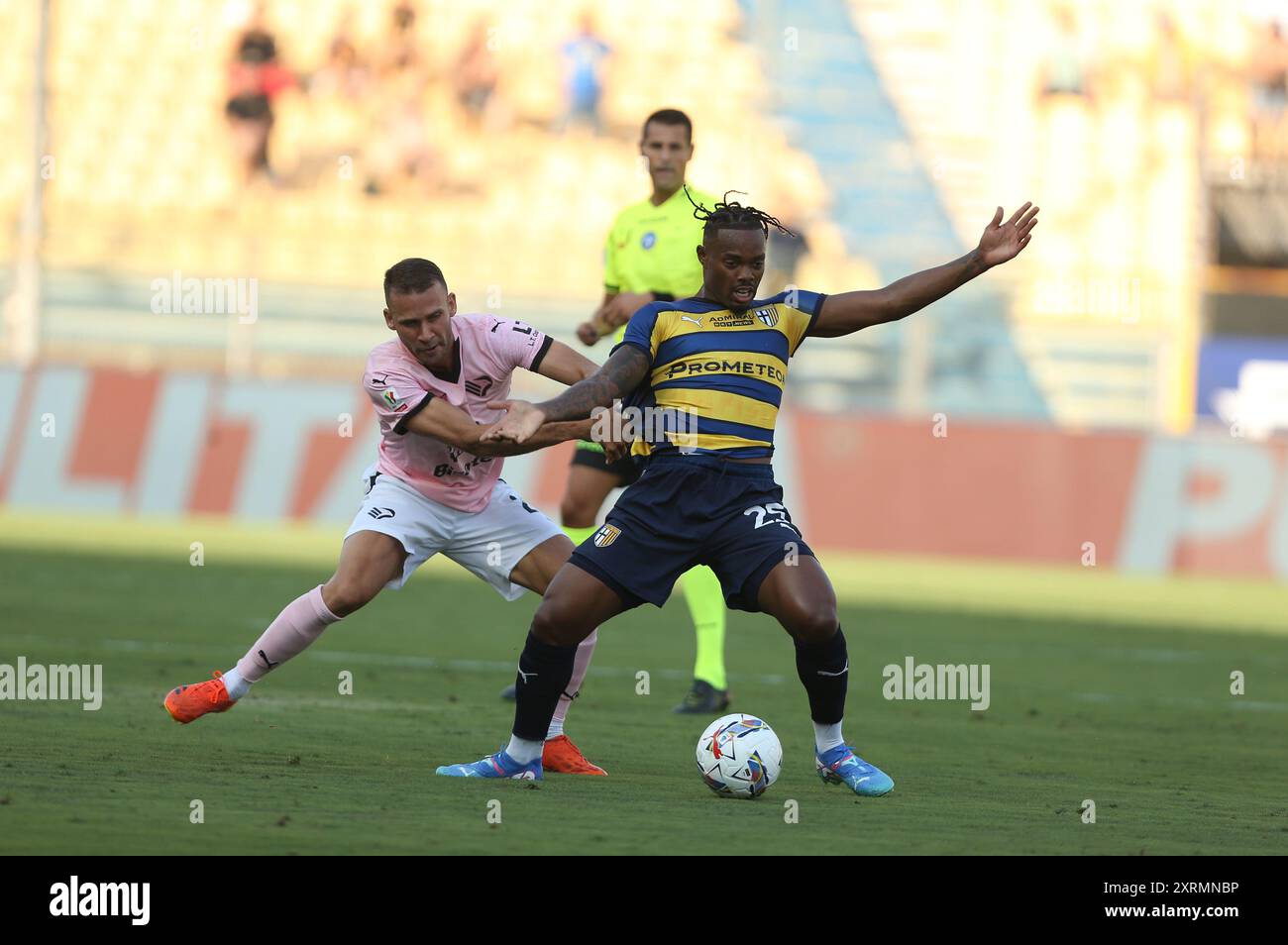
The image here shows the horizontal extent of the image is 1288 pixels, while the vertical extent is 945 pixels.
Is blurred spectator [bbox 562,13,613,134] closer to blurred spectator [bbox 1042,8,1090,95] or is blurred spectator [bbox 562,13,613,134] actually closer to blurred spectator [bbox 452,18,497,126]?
blurred spectator [bbox 452,18,497,126]

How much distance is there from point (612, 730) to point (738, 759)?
174 centimetres

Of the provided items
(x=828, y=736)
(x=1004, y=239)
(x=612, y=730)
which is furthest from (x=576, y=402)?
(x=612, y=730)

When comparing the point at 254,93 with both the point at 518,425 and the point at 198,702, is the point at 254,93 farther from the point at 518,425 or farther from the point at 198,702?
the point at 518,425

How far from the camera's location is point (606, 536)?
21.6ft

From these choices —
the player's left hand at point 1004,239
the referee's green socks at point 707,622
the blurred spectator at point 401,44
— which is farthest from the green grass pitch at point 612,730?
the blurred spectator at point 401,44

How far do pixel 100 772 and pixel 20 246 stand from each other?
17062 mm

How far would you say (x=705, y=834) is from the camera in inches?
221

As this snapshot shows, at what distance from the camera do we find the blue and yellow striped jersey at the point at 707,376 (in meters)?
6.64

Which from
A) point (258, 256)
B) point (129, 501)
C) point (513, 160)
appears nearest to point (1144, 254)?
point (513, 160)

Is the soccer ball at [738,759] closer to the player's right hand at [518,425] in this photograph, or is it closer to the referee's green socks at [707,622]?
the player's right hand at [518,425]

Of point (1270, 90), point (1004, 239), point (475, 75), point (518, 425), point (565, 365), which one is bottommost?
point (518, 425)

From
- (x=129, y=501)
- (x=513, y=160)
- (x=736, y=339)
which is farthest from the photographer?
(x=513, y=160)

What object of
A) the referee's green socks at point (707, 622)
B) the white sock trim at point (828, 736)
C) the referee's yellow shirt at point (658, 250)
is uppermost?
the referee's yellow shirt at point (658, 250)
